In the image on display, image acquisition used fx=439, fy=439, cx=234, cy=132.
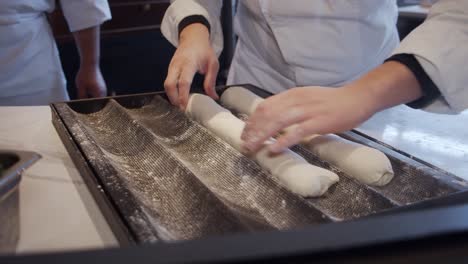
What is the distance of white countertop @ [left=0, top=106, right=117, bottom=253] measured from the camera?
1.92 feet

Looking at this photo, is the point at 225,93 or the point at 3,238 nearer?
the point at 3,238

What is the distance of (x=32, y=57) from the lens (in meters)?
1.54

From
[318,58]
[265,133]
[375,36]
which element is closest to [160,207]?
[265,133]

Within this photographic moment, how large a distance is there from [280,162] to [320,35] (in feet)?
1.63

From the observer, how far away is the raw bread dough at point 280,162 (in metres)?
0.71

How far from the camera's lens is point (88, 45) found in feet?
5.79

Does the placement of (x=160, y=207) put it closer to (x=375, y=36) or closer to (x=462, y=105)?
(x=462, y=105)

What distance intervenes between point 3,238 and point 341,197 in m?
0.50

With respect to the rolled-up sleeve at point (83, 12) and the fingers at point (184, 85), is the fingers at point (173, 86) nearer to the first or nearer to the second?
the fingers at point (184, 85)

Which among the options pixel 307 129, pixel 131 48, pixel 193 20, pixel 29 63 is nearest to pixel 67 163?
pixel 307 129

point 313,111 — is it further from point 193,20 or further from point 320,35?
point 193,20

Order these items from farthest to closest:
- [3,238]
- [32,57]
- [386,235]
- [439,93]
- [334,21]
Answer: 1. [32,57]
2. [334,21]
3. [439,93]
4. [3,238]
5. [386,235]

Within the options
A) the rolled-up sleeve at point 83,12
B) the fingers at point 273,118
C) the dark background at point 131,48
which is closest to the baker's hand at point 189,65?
the fingers at point 273,118

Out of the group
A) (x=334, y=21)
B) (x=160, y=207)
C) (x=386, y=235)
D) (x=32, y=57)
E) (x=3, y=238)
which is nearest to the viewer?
(x=386, y=235)
